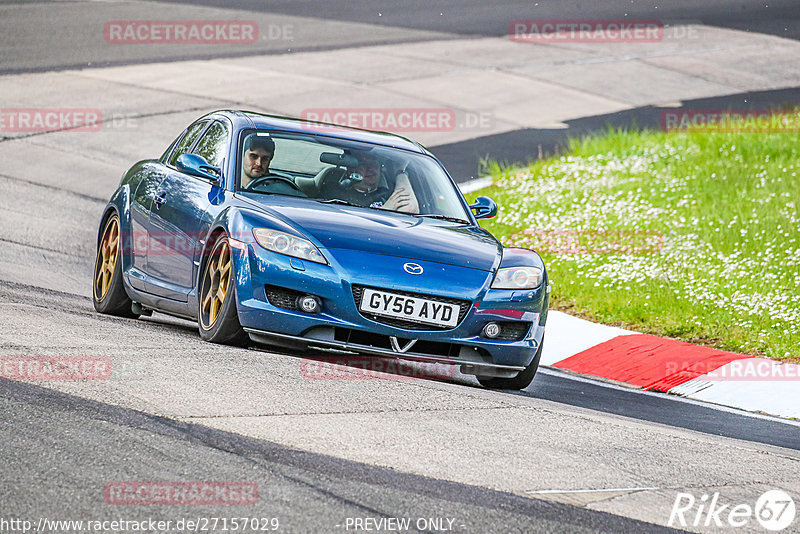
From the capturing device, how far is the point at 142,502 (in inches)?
176

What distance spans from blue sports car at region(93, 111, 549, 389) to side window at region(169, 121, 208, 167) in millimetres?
31

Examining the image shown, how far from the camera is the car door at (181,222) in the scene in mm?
7820

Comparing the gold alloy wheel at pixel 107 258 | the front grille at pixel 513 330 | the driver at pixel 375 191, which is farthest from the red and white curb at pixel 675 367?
the gold alloy wheel at pixel 107 258

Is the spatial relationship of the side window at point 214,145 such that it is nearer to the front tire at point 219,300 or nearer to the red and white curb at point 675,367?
the front tire at point 219,300

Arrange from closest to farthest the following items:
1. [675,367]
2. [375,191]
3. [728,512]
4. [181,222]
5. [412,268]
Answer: [728,512]
[412,268]
[181,222]
[375,191]
[675,367]

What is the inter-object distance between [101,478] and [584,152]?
1421 centimetres

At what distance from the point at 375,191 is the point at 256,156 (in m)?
0.80

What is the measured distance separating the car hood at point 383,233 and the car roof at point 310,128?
2.44ft

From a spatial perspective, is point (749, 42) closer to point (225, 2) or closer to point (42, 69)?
point (225, 2)

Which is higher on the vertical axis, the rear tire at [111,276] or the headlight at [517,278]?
the headlight at [517,278]

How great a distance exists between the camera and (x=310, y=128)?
27.8 feet

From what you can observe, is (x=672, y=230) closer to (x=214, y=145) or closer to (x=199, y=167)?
(x=214, y=145)

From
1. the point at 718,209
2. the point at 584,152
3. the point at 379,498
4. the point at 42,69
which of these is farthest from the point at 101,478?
the point at 42,69

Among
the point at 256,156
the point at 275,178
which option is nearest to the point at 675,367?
the point at 275,178
